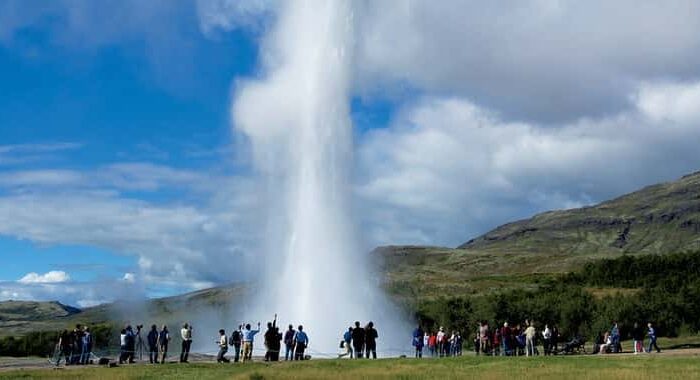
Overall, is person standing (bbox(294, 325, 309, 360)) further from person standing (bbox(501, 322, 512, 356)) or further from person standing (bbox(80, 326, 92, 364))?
person standing (bbox(501, 322, 512, 356))

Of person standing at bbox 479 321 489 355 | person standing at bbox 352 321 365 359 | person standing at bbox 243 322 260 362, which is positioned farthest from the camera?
person standing at bbox 479 321 489 355

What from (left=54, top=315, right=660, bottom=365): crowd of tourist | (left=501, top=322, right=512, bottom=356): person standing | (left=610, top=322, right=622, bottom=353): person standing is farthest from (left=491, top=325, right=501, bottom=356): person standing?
(left=610, top=322, right=622, bottom=353): person standing

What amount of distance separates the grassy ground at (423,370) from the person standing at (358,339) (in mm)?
2362

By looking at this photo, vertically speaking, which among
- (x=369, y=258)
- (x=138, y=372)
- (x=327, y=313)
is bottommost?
(x=138, y=372)

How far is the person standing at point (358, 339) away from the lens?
34.2m

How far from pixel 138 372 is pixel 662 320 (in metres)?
59.7

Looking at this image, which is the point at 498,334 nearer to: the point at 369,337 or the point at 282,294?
the point at 369,337

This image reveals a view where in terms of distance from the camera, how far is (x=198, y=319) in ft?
193

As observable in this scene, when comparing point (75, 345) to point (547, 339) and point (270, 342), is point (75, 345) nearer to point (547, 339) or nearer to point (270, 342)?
point (270, 342)

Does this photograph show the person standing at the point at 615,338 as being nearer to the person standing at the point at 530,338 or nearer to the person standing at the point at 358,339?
the person standing at the point at 530,338

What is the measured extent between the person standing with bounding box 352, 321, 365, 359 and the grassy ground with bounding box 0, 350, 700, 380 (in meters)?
2.36

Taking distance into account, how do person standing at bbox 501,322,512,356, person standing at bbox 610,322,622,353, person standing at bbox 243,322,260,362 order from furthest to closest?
person standing at bbox 610,322,622,353, person standing at bbox 501,322,512,356, person standing at bbox 243,322,260,362

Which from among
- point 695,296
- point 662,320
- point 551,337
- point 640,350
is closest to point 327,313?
point 551,337

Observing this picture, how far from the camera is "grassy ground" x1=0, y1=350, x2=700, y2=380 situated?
84.6ft
